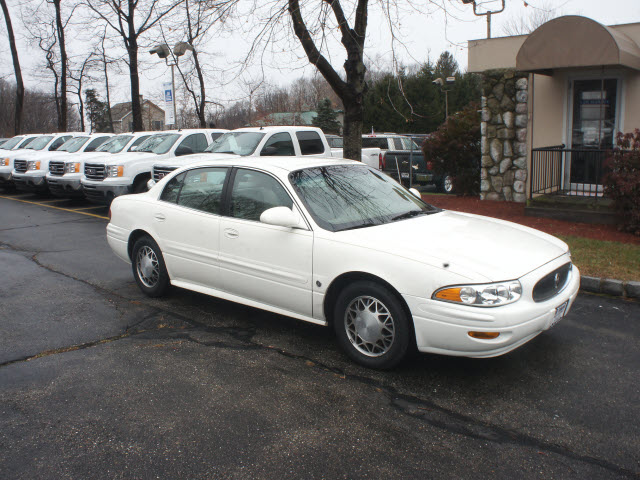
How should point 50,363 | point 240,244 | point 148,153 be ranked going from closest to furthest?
1. point 50,363
2. point 240,244
3. point 148,153

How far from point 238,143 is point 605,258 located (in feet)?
25.4

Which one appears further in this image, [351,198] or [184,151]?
[184,151]

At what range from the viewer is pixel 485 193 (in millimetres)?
13305

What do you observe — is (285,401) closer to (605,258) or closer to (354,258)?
(354,258)

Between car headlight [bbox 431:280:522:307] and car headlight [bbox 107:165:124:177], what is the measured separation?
10961mm

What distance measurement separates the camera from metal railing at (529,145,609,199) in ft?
38.4

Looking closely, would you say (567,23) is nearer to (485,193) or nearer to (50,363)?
(485,193)

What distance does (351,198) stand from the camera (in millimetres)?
5270

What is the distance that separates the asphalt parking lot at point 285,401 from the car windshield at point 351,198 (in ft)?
3.75

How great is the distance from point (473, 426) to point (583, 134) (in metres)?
10.2

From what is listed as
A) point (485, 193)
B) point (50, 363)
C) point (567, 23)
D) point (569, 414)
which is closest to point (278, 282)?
point (50, 363)

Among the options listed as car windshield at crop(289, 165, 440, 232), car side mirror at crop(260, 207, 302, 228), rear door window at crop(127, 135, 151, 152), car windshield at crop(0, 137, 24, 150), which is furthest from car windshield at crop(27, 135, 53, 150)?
car side mirror at crop(260, 207, 302, 228)

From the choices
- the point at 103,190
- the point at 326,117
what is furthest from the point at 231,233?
the point at 326,117

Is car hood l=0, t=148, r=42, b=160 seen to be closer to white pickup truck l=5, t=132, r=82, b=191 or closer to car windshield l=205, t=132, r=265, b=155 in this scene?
white pickup truck l=5, t=132, r=82, b=191
